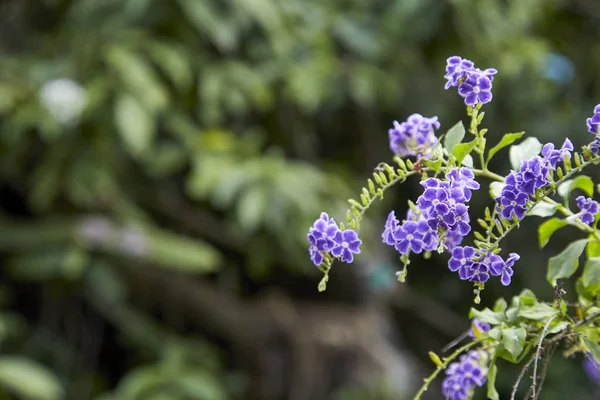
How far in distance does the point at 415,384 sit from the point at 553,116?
1088mm

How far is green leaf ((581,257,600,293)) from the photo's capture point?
0.62 metres

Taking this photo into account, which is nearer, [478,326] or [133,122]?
[478,326]

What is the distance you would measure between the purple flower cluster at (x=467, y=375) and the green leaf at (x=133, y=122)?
3.90 ft

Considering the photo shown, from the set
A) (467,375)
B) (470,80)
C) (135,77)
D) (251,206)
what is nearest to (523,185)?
(470,80)

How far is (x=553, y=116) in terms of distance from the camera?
2.54 m

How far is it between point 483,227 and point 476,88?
0.12 meters

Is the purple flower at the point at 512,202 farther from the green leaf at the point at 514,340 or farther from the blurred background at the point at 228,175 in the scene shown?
the blurred background at the point at 228,175

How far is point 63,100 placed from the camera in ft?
5.71

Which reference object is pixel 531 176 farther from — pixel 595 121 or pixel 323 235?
pixel 323 235

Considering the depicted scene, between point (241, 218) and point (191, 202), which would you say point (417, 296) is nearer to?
point (191, 202)

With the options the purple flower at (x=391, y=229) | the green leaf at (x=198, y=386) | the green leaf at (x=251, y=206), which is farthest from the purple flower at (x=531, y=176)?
the green leaf at (x=198, y=386)

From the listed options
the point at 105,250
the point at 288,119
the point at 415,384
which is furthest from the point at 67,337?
the point at 415,384

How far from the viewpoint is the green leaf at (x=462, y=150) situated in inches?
23.1

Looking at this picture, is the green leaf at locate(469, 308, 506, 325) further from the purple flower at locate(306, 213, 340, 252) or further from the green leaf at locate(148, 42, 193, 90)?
the green leaf at locate(148, 42, 193, 90)
